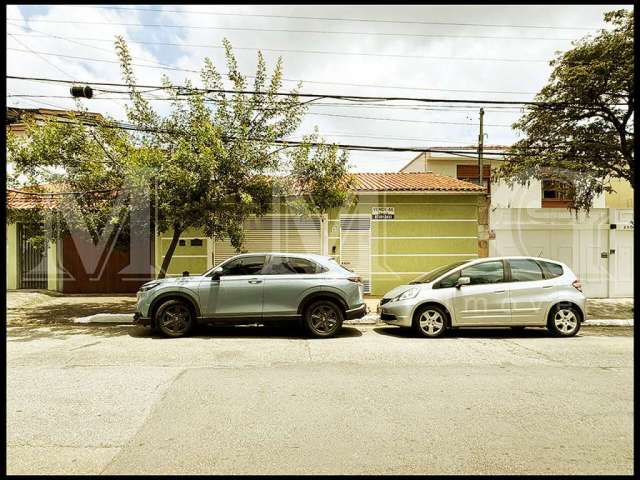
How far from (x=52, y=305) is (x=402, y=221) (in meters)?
10.6

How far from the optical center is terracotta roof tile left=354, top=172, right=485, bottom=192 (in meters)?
Result: 13.7

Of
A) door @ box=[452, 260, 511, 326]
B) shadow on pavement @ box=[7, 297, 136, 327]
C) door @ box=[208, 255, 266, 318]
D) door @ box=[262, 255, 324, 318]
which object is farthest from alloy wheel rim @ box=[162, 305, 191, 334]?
door @ box=[452, 260, 511, 326]

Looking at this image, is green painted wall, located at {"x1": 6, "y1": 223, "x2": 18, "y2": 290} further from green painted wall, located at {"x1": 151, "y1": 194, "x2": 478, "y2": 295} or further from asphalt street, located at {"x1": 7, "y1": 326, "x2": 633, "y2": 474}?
asphalt street, located at {"x1": 7, "y1": 326, "x2": 633, "y2": 474}

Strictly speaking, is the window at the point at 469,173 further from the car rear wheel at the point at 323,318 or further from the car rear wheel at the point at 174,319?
the car rear wheel at the point at 174,319

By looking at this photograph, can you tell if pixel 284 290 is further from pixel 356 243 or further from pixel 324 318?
pixel 356 243

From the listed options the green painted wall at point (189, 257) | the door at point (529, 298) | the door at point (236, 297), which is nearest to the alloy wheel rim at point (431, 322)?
the door at point (529, 298)

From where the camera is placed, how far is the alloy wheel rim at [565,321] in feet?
→ 28.3

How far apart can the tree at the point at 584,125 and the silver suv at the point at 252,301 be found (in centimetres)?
693

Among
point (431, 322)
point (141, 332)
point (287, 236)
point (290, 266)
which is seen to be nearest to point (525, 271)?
point (431, 322)

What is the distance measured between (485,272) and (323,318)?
3.36m

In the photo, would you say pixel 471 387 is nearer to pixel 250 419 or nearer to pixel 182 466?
pixel 250 419

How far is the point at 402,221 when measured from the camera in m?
14.0

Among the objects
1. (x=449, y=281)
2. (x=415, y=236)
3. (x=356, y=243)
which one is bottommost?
(x=449, y=281)

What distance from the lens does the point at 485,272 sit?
28.9 feet
